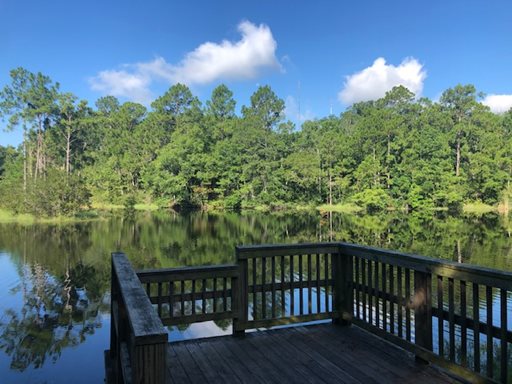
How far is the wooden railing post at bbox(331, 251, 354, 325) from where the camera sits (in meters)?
3.77

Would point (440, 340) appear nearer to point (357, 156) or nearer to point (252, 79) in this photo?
point (357, 156)

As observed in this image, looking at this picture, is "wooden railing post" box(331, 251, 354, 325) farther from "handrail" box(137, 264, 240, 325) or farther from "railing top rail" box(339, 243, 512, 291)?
"handrail" box(137, 264, 240, 325)

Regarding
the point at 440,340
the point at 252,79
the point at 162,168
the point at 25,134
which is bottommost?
the point at 440,340

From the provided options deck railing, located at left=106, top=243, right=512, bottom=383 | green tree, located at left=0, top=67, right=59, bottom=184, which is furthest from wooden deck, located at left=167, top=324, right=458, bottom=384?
green tree, located at left=0, top=67, right=59, bottom=184

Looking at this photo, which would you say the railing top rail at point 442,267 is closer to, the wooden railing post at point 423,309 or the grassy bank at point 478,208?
the wooden railing post at point 423,309

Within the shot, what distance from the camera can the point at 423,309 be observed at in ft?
9.47

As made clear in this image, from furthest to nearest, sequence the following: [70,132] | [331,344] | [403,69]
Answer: [403,69]
[70,132]
[331,344]

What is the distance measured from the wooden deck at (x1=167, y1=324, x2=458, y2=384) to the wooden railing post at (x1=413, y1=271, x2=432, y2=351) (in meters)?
0.19

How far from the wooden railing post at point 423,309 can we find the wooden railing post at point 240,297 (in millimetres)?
1392

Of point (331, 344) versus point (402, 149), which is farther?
point (402, 149)

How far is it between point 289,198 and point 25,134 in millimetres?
26454

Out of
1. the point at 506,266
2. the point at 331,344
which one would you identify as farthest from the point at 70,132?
the point at 331,344

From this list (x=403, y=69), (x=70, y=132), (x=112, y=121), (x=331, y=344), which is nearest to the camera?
(x=331, y=344)

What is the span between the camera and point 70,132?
1652 inches
